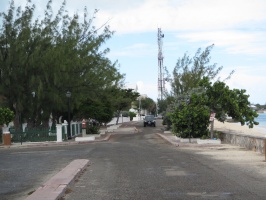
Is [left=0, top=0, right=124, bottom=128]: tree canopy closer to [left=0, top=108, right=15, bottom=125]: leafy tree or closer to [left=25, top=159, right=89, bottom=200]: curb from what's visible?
[left=0, top=108, right=15, bottom=125]: leafy tree

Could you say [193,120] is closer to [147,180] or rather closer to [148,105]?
[147,180]

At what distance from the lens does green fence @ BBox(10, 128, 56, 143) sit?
116ft

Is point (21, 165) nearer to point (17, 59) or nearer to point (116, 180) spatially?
point (116, 180)

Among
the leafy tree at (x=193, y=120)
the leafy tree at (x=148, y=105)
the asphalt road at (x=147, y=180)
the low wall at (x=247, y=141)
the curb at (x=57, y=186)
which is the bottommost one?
A: the asphalt road at (x=147, y=180)

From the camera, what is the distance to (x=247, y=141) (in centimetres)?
2312

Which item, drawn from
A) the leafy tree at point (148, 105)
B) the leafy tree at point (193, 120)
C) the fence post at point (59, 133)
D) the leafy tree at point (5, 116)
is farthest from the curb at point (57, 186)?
the leafy tree at point (148, 105)

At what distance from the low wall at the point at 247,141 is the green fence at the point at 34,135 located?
14.2 meters

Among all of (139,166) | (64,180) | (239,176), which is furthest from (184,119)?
(64,180)

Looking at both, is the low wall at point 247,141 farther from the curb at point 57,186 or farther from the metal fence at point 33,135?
the metal fence at point 33,135

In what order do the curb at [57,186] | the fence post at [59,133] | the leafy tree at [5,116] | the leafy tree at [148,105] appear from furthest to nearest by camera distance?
the leafy tree at [148,105] < the fence post at [59,133] < the leafy tree at [5,116] < the curb at [57,186]

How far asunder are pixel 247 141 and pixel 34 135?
736 inches

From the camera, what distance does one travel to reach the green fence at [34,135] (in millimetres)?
35344

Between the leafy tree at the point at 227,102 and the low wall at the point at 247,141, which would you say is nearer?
the low wall at the point at 247,141

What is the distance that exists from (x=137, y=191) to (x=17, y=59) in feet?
87.5
